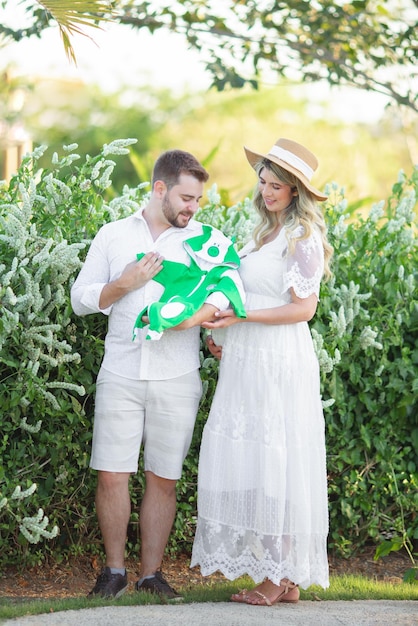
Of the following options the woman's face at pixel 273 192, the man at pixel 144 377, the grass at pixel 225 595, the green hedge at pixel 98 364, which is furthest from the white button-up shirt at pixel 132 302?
the grass at pixel 225 595

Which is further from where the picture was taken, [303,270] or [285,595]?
[285,595]

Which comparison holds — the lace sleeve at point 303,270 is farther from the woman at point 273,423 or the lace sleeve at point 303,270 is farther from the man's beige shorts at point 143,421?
the man's beige shorts at point 143,421

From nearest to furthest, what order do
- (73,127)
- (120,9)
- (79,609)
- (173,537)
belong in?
(79,609), (173,537), (120,9), (73,127)

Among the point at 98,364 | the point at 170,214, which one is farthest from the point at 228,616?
the point at 170,214

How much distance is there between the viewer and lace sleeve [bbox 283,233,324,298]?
4035 millimetres

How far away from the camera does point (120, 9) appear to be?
6.86 meters

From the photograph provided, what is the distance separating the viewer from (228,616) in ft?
12.8

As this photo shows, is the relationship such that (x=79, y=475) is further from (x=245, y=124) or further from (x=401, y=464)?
(x=245, y=124)

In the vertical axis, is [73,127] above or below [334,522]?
above

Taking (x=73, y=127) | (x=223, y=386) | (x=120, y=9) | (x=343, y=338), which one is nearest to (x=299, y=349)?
(x=223, y=386)

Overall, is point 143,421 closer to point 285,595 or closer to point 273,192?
point 285,595

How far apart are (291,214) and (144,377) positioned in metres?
0.96

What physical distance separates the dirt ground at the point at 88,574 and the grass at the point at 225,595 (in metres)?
0.21

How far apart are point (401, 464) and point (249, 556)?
1452 millimetres
